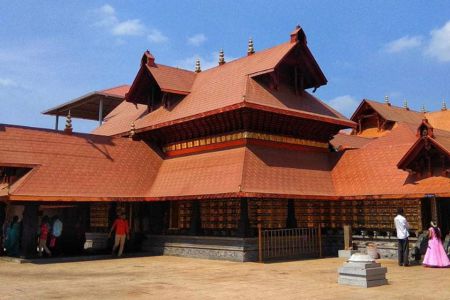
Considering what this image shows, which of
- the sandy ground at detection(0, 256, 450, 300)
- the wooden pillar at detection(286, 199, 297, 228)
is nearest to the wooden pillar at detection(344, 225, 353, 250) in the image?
the wooden pillar at detection(286, 199, 297, 228)

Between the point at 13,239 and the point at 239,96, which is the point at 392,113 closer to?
the point at 239,96

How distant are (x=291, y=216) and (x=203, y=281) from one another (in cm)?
776

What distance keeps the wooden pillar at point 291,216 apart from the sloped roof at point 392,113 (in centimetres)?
1780

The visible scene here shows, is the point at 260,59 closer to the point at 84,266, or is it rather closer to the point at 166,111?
the point at 166,111

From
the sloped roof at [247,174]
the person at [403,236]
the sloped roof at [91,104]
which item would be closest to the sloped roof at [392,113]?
the sloped roof at [247,174]

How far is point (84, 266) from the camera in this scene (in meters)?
14.4

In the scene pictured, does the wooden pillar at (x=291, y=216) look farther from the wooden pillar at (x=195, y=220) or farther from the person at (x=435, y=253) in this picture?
the person at (x=435, y=253)

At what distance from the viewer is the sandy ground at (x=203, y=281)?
9.02m

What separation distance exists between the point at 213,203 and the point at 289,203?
9.87 ft

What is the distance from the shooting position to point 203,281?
11.0 m

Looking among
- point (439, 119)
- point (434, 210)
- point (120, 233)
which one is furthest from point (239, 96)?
point (439, 119)

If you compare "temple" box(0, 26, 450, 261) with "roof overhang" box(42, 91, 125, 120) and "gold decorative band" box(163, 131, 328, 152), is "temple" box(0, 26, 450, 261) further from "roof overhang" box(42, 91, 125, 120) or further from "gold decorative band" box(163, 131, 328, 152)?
"roof overhang" box(42, 91, 125, 120)

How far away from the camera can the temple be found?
16.1 metres

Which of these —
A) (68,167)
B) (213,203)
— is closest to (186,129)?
(213,203)
